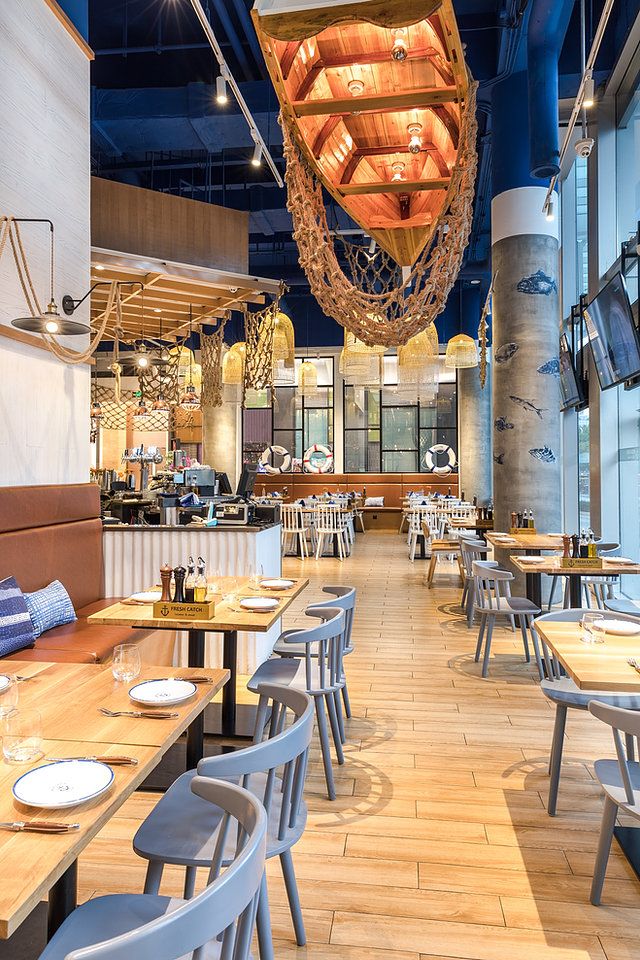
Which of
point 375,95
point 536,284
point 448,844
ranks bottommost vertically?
point 448,844

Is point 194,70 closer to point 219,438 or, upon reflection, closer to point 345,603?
point 345,603

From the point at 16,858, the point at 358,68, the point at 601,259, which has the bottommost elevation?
the point at 16,858

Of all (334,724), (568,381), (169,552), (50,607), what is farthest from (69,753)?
(568,381)

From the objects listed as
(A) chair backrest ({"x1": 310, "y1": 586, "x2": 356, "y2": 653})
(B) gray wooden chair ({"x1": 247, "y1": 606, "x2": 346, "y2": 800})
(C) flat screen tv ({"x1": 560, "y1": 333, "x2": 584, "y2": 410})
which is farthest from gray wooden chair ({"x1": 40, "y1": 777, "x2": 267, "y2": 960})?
(C) flat screen tv ({"x1": 560, "y1": 333, "x2": 584, "y2": 410})

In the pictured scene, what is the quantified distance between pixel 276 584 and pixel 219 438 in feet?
39.7

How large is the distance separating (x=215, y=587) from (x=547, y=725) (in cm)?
216

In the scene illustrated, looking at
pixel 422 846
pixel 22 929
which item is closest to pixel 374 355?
pixel 422 846

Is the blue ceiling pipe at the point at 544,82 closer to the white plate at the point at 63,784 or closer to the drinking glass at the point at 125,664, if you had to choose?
the drinking glass at the point at 125,664

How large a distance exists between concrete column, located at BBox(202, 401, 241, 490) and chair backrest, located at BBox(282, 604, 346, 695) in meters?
12.4

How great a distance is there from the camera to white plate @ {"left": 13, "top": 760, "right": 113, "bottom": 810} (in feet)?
4.67

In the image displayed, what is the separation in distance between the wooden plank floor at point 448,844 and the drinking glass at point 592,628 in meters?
0.81

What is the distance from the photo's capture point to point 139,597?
11.5 ft

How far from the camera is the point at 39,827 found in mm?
1336

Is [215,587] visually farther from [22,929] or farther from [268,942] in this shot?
[268,942]
